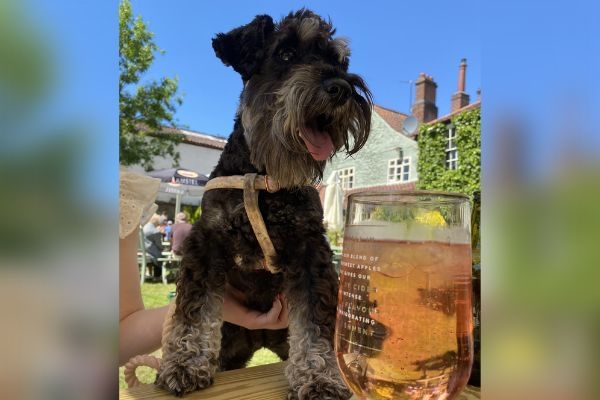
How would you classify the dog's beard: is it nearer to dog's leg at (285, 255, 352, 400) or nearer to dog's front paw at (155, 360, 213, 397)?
dog's leg at (285, 255, 352, 400)

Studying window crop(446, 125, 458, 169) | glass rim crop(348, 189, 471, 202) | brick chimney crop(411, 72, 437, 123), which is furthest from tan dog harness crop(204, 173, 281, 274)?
brick chimney crop(411, 72, 437, 123)

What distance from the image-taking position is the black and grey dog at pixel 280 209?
4.83 feet

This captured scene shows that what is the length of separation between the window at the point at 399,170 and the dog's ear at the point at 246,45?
16.2 metres

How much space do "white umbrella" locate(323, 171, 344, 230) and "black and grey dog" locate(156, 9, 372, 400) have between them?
18.2 feet

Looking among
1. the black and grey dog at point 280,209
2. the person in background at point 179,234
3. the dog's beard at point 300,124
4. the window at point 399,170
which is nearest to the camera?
the black and grey dog at point 280,209

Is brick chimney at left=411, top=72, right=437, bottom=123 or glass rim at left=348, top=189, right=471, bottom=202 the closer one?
glass rim at left=348, top=189, right=471, bottom=202

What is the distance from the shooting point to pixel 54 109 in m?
0.33

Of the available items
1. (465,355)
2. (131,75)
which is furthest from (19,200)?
(131,75)

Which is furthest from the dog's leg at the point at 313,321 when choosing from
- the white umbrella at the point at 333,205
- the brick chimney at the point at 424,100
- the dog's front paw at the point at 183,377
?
the brick chimney at the point at 424,100

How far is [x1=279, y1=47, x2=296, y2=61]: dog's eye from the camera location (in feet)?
5.80

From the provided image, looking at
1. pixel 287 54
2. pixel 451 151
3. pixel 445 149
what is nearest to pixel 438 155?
pixel 445 149

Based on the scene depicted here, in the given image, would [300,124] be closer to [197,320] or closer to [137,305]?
[197,320]

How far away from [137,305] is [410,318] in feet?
5.38

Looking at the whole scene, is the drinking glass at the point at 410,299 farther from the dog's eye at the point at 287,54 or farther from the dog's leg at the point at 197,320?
the dog's eye at the point at 287,54
